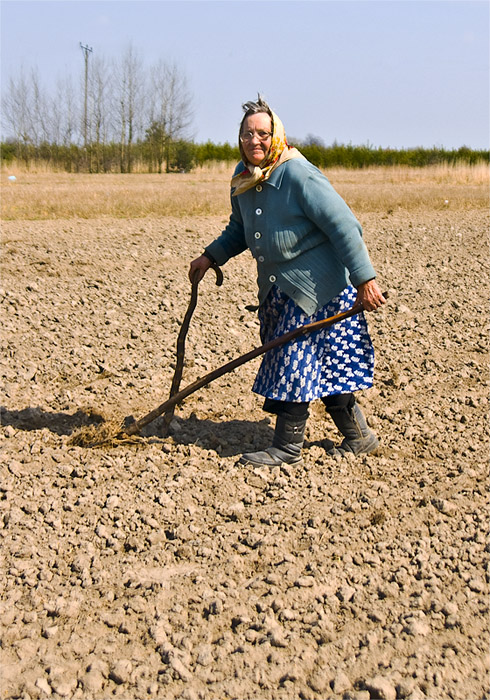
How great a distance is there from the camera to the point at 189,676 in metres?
2.11

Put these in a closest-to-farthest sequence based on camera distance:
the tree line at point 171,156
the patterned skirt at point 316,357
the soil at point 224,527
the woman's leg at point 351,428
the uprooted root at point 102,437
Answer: the soil at point 224,527, the patterned skirt at point 316,357, the woman's leg at point 351,428, the uprooted root at point 102,437, the tree line at point 171,156

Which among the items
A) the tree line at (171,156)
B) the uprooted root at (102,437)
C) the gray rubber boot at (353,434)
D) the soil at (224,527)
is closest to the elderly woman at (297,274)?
the gray rubber boot at (353,434)

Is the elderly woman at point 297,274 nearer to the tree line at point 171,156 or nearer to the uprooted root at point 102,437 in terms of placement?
the uprooted root at point 102,437

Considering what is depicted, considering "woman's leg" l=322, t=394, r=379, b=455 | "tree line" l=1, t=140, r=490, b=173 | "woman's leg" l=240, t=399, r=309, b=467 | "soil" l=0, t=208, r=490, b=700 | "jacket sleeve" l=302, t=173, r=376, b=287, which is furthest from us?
"tree line" l=1, t=140, r=490, b=173

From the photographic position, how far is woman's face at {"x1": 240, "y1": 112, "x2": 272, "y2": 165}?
9.53 ft

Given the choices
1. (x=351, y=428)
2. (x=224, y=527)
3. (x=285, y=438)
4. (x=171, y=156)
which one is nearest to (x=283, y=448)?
(x=285, y=438)

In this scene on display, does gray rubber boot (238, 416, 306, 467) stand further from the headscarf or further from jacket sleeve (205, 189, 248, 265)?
the headscarf

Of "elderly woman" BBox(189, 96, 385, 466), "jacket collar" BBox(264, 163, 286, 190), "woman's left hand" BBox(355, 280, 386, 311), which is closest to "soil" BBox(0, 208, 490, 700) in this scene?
"elderly woman" BBox(189, 96, 385, 466)

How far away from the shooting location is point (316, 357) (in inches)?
122

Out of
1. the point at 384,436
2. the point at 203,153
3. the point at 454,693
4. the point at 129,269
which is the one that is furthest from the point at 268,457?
the point at 203,153

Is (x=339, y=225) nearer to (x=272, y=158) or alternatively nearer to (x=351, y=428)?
(x=272, y=158)

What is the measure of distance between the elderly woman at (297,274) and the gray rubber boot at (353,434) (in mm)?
106

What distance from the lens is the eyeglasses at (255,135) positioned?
2.92 meters

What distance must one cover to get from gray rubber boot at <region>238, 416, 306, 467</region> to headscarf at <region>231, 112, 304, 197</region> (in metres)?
0.98
